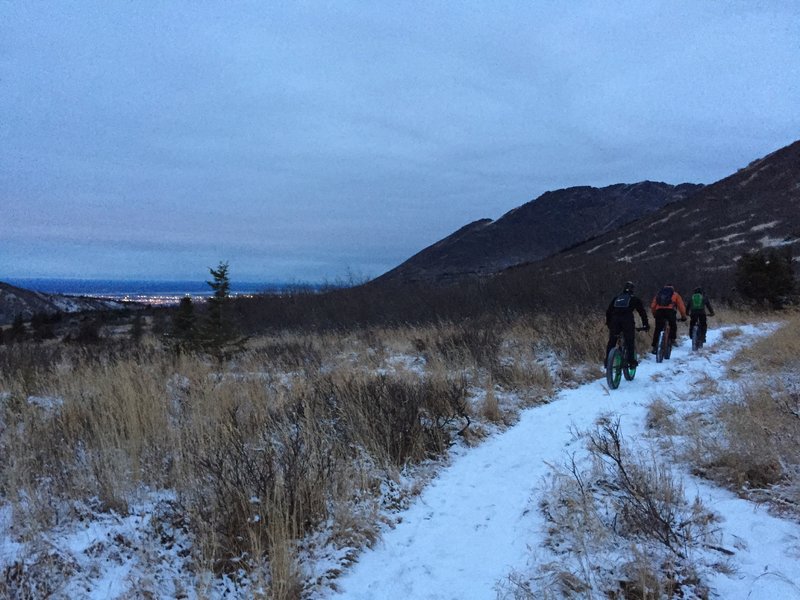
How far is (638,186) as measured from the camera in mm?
97562

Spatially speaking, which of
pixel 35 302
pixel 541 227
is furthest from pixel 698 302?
pixel 541 227

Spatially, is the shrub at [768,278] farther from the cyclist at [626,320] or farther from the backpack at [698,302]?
the cyclist at [626,320]

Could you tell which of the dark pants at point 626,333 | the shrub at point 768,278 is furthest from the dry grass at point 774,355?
the shrub at point 768,278

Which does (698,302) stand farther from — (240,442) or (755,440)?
(240,442)

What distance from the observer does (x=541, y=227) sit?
86.8 meters

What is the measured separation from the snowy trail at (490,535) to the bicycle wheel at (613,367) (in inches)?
75.5

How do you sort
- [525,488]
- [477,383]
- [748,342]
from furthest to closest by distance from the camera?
[748,342] → [477,383] → [525,488]

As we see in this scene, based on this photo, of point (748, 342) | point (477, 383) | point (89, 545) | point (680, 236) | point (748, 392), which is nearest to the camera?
point (89, 545)

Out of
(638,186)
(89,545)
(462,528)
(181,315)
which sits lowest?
(462,528)

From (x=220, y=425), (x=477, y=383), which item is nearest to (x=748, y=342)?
(x=477, y=383)

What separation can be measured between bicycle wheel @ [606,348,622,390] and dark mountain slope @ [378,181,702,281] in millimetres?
56806

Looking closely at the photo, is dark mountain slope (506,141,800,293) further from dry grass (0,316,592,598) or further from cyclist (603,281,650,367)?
dry grass (0,316,592,598)

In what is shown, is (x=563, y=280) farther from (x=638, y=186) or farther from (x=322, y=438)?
(x=638, y=186)

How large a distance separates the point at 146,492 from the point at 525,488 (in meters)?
3.00
